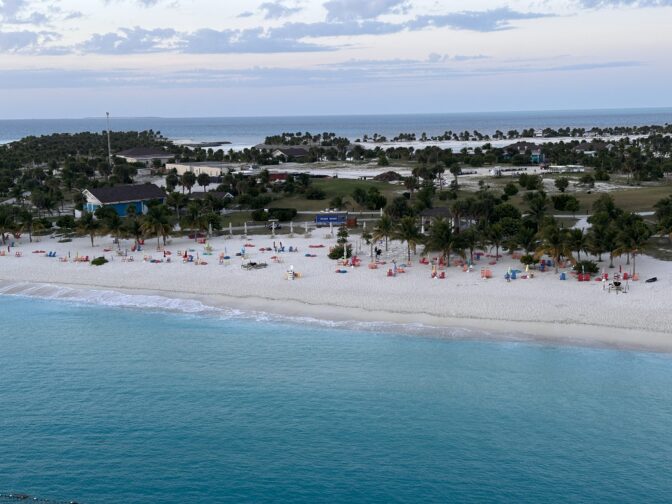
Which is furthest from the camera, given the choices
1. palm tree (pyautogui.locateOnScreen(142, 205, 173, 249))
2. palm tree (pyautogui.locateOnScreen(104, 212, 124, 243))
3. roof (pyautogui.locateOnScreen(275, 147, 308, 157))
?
roof (pyautogui.locateOnScreen(275, 147, 308, 157))

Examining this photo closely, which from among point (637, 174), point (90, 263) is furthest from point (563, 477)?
point (637, 174)

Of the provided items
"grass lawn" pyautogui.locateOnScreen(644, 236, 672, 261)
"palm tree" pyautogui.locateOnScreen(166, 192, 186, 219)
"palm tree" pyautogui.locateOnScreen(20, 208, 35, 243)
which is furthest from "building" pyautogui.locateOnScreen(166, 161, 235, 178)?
"grass lawn" pyautogui.locateOnScreen(644, 236, 672, 261)

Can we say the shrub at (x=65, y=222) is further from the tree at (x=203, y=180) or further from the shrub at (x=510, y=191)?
the shrub at (x=510, y=191)

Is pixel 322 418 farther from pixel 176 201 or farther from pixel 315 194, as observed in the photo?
pixel 315 194

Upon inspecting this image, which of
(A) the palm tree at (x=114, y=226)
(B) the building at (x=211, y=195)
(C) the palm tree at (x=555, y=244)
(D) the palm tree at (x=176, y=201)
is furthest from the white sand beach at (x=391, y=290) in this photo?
(B) the building at (x=211, y=195)

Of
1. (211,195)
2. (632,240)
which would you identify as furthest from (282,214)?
(632,240)

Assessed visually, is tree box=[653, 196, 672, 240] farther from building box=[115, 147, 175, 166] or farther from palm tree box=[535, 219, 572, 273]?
building box=[115, 147, 175, 166]
